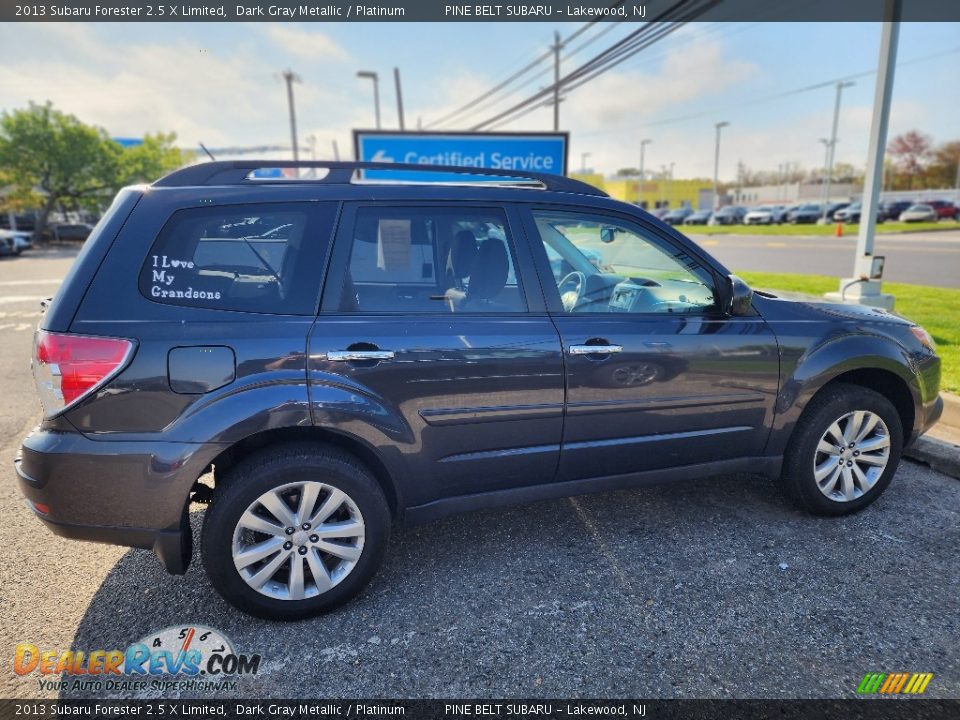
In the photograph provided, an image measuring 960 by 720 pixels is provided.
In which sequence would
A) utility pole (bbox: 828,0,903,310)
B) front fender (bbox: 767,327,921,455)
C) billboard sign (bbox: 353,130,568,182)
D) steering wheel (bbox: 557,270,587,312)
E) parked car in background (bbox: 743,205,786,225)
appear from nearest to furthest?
steering wheel (bbox: 557,270,587,312) → front fender (bbox: 767,327,921,455) → utility pole (bbox: 828,0,903,310) → billboard sign (bbox: 353,130,568,182) → parked car in background (bbox: 743,205,786,225)

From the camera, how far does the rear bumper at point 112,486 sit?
88.6 inches

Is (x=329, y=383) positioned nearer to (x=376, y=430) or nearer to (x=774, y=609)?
(x=376, y=430)

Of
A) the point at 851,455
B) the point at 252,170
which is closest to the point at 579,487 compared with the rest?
the point at 851,455

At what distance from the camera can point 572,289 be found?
10.2 feet

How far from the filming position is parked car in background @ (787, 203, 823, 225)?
4784cm

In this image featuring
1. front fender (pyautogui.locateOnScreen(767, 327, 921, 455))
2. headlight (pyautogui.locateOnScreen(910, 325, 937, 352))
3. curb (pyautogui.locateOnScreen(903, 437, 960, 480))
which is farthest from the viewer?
curb (pyautogui.locateOnScreen(903, 437, 960, 480))

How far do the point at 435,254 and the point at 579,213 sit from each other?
76 cm

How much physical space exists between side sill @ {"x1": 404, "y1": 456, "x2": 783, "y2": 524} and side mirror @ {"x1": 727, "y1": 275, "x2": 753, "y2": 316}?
807mm

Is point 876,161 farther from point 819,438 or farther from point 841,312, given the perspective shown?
point 819,438

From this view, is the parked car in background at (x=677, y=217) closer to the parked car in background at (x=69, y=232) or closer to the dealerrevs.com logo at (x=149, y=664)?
the parked car in background at (x=69, y=232)

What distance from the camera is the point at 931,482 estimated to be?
3770mm

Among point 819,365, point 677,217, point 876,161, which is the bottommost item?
point 819,365

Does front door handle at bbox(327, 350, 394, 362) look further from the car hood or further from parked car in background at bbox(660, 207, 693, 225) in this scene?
parked car in background at bbox(660, 207, 693, 225)

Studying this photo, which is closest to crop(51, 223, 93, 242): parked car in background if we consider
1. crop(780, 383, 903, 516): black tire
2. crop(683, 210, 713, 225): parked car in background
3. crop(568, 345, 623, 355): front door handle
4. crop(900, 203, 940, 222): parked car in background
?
crop(568, 345, 623, 355): front door handle
